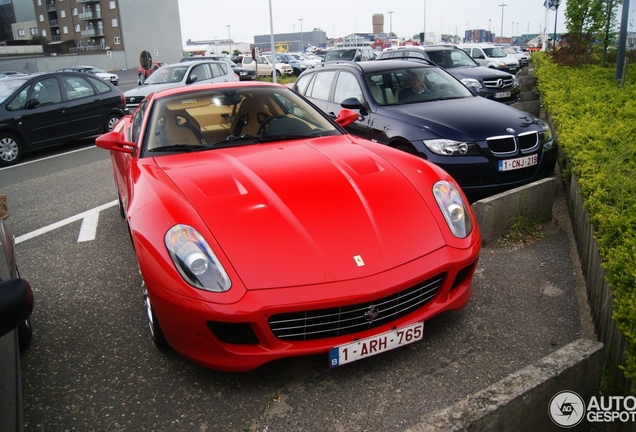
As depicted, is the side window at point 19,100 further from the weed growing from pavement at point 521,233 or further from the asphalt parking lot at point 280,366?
the weed growing from pavement at point 521,233

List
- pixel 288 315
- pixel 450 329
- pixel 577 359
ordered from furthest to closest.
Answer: pixel 450 329
pixel 288 315
pixel 577 359

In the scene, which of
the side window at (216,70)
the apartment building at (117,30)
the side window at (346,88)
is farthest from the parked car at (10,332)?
the apartment building at (117,30)

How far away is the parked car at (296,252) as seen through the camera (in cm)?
251

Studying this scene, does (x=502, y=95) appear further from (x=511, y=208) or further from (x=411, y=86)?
(x=511, y=208)

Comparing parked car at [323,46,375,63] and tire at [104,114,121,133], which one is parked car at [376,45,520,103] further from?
parked car at [323,46,375,63]

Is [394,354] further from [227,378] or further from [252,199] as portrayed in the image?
[252,199]

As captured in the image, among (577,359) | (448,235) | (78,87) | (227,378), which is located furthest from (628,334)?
(78,87)

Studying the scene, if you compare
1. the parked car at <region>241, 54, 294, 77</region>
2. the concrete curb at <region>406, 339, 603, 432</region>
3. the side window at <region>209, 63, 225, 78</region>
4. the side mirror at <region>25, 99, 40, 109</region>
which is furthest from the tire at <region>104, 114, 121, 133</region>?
the parked car at <region>241, 54, 294, 77</region>

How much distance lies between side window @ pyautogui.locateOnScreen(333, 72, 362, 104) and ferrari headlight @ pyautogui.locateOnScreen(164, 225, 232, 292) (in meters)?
4.11

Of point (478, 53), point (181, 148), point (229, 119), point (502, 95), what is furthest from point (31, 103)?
point (478, 53)

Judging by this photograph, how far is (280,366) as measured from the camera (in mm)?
2914

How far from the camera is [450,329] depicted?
3180mm

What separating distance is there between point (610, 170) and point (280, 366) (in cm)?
267

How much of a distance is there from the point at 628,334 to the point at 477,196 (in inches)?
123
